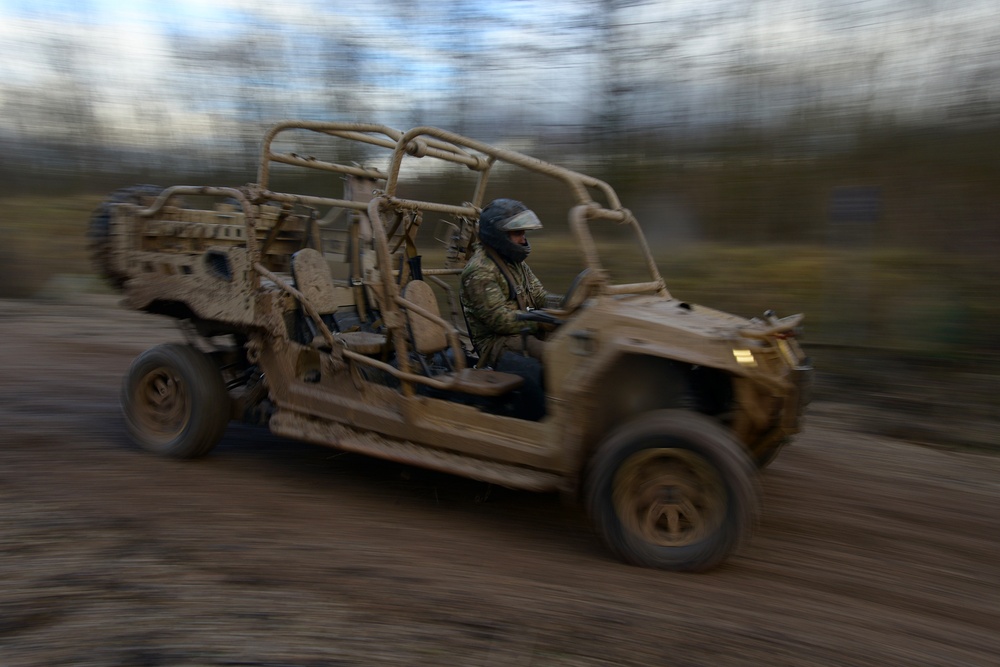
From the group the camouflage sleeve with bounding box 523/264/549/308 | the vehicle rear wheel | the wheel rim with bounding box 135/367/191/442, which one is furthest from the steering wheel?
the wheel rim with bounding box 135/367/191/442

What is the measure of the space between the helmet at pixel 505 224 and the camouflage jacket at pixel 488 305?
10 cm

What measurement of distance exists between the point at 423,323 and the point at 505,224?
80 centimetres

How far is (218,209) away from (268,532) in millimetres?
2676

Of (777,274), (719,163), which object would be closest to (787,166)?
(719,163)

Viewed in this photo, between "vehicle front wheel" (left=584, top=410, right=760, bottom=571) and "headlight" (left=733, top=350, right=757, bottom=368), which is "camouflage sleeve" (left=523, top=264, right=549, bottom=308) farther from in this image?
"headlight" (left=733, top=350, right=757, bottom=368)

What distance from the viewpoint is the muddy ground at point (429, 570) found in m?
3.30

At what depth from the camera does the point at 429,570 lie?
400 cm

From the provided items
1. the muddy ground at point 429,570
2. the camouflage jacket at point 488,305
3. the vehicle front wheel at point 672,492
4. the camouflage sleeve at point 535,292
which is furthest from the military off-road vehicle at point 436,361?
the camouflage sleeve at point 535,292

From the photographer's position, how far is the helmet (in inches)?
204

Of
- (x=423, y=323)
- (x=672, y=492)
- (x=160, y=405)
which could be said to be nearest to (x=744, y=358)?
(x=672, y=492)

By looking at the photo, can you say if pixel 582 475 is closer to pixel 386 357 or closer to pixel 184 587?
pixel 386 357

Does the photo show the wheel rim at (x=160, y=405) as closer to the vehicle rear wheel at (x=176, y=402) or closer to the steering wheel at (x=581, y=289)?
the vehicle rear wheel at (x=176, y=402)

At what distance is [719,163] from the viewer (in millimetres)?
11141

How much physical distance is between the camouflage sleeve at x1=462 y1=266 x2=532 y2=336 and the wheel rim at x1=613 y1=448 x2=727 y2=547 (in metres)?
1.30
